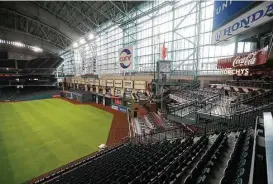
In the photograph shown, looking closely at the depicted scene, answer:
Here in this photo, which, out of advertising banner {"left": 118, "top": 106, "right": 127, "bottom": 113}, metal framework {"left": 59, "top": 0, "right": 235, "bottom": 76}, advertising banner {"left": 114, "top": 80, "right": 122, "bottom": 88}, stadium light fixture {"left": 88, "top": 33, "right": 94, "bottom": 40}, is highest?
stadium light fixture {"left": 88, "top": 33, "right": 94, "bottom": 40}

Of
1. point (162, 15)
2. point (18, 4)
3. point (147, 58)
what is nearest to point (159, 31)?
point (162, 15)

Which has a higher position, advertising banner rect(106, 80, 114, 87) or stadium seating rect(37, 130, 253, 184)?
advertising banner rect(106, 80, 114, 87)

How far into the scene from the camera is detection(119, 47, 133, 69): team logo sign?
15641 mm

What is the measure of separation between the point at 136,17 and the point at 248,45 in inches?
676

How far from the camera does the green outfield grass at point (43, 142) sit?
35.2ft

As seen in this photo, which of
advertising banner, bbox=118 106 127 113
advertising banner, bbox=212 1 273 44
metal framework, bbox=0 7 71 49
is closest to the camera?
advertising banner, bbox=212 1 273 44

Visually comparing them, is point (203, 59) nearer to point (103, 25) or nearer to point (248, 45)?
point (248, 45)

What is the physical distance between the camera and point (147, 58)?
2670cm

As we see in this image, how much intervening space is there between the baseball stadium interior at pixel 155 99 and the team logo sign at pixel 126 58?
0.10 meters

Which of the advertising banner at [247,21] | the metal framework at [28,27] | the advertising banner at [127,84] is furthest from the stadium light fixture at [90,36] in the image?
the advertising banner at [247,21]

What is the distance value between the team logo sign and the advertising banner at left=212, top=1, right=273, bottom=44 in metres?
11.4

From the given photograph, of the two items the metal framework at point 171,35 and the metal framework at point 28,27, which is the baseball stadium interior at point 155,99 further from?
the metal framework at point 28,27

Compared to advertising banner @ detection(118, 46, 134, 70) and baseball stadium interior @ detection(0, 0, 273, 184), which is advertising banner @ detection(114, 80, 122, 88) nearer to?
baseball stadium interior @ detection(0, 0, 273, 184)

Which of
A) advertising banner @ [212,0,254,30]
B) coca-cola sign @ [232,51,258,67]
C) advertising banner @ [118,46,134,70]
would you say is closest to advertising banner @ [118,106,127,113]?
advertising banner @ [118,46,134,70]
